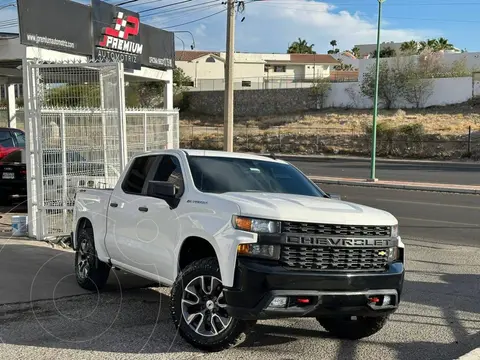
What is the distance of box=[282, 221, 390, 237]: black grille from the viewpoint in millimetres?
4840

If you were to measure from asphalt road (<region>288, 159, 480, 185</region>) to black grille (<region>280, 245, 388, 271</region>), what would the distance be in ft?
69.0

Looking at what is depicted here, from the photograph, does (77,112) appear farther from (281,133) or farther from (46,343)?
(281,133)

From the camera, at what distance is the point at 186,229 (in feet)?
17.7

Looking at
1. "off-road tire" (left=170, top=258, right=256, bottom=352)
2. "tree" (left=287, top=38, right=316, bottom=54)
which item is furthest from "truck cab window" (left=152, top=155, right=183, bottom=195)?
"tree" (left=287, top=38, right=316, bottom=54)

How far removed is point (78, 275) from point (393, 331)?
4.05m

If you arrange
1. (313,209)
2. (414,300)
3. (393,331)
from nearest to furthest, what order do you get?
(313,209), (393,331), (414,300)

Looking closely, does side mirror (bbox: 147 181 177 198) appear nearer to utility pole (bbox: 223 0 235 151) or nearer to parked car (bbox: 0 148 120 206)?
parked car (bbox: 0 148 120 206)

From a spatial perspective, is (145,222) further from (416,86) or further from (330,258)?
(416,86)

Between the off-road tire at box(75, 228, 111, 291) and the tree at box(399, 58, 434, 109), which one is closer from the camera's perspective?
the off-road tire at box(75, 228, 111, 291)

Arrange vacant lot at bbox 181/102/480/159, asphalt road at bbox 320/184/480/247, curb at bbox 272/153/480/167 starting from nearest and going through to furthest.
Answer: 1. asphalt road at bbox 320/184/480/247
2. curb at bbox 272/153/480/167
3. vacant lot at bbox 181/102/480/159

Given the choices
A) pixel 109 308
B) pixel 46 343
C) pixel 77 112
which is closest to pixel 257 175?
pixel 109 308

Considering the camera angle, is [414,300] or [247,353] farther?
[414,300]

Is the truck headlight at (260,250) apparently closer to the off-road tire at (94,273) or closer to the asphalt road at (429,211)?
the off-road tire at (94,273)

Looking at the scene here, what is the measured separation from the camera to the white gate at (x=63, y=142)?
1022 cm
